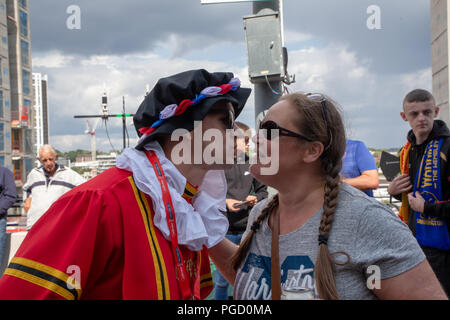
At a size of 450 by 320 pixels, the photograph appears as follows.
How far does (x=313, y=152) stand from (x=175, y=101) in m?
0.64

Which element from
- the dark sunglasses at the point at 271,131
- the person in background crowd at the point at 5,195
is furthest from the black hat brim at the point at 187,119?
the person in background crowd at the point at 5,195

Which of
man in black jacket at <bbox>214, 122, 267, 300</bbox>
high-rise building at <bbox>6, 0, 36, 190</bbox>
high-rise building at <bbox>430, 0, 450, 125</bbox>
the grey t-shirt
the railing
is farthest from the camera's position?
high-rise building at <bbox>6, 0, 36, 190</bbox>

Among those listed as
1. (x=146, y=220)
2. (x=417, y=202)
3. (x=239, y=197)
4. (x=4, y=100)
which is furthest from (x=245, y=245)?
(x=4, y=100)

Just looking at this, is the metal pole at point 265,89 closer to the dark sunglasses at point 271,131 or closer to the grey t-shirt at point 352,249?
the dark sunglasses at point 271,131

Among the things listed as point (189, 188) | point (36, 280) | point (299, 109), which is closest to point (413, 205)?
point (299, 109)

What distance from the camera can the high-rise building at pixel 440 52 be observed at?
34.6m

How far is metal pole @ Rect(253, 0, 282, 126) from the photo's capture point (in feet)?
12.6

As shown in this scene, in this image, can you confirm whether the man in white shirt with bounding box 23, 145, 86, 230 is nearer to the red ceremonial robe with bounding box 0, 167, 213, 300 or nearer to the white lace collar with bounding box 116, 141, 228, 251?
the white lace collar with bounding box 116, 141, 228, 251

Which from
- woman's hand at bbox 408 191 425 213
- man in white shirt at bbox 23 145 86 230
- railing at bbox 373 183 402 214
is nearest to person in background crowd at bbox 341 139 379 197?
railing at bbox 373 183 402 214

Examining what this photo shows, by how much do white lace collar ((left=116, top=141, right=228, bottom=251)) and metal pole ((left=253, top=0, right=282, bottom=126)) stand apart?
2199 mm

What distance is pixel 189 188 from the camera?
5.75ft

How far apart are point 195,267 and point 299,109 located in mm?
828
